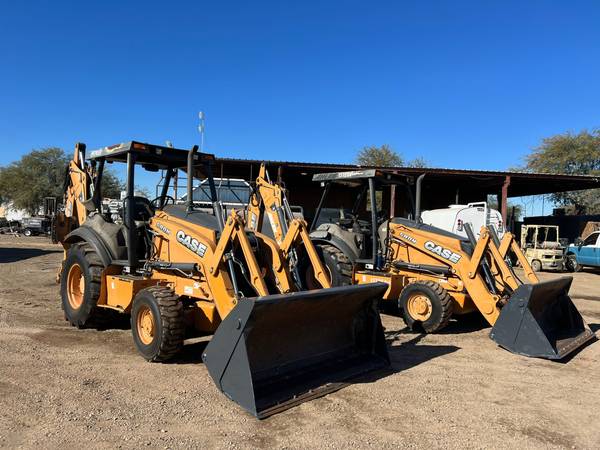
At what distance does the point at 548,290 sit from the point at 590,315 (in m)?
4.21

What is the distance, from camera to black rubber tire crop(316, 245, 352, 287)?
8.16m

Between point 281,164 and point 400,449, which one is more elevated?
point 281,164

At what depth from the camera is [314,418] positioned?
13.0ft

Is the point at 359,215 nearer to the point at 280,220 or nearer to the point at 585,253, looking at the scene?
the point at 280,220

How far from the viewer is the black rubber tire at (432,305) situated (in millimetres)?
7102

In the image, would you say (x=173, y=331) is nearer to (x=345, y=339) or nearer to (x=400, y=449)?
(x=345, y=339)

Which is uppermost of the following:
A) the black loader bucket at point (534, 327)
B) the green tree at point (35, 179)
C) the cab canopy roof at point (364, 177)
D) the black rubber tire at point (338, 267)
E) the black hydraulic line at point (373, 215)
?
the green tree at point (35, 179)

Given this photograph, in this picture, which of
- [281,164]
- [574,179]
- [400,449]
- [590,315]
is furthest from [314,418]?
[574,179]

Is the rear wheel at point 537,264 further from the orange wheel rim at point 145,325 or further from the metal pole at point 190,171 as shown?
the orange wheel rim at point 145,325

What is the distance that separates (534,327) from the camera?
19.5 feet

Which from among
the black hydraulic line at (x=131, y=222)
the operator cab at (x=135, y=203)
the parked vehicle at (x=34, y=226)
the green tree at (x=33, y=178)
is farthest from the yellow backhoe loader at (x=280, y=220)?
the green tree at (x=33, y=178)

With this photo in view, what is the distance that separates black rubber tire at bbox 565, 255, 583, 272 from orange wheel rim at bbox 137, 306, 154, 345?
20.6 m

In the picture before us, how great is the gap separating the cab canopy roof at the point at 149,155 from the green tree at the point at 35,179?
3890cm

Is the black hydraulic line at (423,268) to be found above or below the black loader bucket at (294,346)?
above
